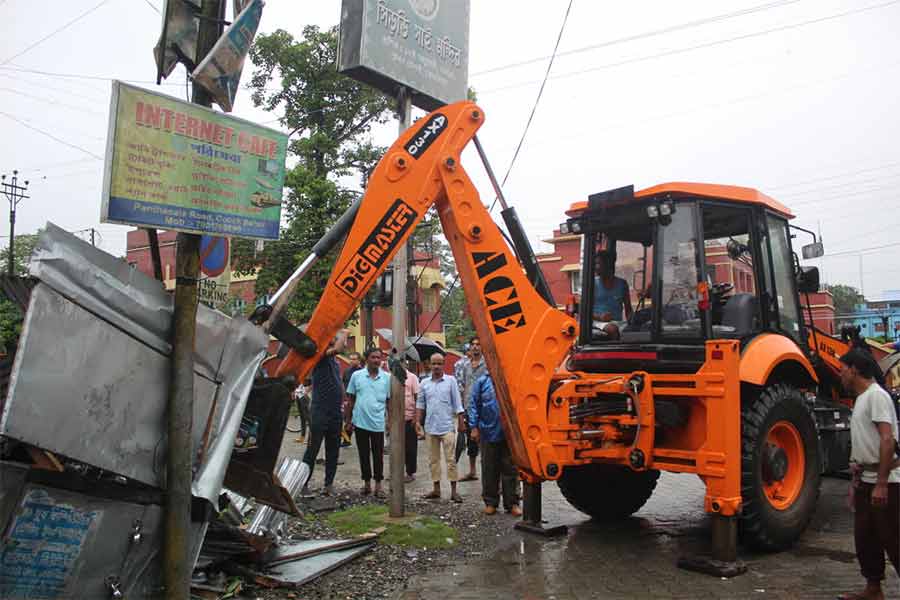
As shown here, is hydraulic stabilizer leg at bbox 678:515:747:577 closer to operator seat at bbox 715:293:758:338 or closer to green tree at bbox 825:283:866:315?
operator seat at bbox 715:293:758:338

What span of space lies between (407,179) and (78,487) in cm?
314

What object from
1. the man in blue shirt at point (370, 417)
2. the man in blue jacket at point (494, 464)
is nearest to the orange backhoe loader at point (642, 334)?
the man in blue jacket at point (494, 464)

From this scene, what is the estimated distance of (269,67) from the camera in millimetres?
20469

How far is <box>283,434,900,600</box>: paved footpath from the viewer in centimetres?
484

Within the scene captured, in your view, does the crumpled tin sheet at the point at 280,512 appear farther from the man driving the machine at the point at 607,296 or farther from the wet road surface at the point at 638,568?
the man driving the machine at the point at 607,296

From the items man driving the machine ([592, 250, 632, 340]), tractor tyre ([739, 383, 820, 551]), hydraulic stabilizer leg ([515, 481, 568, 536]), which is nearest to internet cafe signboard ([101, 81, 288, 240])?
man driving the machine ([592, 250, 632, 340])

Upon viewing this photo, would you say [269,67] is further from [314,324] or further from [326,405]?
[314,324]

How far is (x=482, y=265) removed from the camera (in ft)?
18.1

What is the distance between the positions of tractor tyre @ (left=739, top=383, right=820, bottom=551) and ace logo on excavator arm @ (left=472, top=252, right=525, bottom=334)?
2.07 metres

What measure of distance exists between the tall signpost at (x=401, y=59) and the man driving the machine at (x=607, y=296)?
192cm

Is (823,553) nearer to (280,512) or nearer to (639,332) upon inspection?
(639,332)

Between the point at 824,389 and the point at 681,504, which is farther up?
the point at 824,389

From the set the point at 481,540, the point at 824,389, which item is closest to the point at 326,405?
the point at 481,540

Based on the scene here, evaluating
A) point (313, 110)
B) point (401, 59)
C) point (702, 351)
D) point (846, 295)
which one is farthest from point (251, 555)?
point (846, 295)
